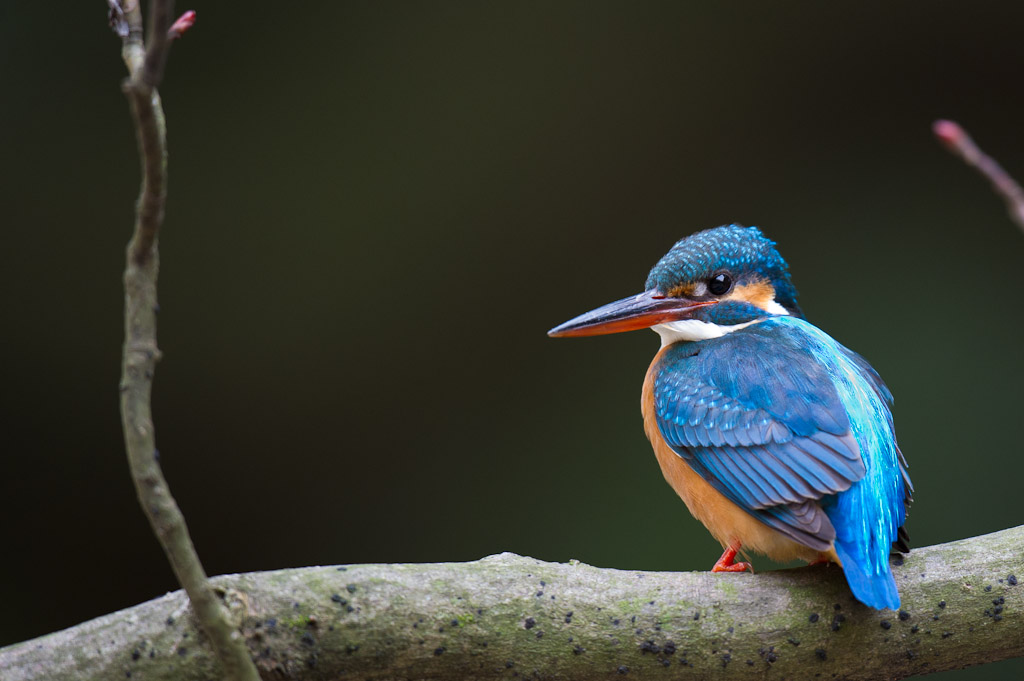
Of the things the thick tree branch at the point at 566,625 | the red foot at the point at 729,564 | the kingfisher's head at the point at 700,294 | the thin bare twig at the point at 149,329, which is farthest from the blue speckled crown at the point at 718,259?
the thin bare twig at the point at 149,329

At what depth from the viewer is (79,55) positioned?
9.55 ft

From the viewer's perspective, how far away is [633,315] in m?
1.88

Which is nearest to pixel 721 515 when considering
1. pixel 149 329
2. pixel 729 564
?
pixel 729 564

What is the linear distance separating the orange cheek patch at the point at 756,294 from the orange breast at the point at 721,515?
0.87 ft

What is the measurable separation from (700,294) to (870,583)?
0.73m

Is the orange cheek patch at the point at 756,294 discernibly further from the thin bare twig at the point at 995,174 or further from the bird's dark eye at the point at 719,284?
the thin bare twig at the point at 995,174

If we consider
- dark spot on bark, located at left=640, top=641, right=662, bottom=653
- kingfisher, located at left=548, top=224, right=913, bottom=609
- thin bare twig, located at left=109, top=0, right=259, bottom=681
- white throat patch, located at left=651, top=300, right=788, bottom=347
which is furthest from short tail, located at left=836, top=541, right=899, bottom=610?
thin bare twig, located at left=109, top=0, right=259, bottom=681

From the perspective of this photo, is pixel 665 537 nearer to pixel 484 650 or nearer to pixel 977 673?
pixel 977 673

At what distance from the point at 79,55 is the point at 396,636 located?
2322 millimetres

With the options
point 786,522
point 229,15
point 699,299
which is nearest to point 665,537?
point 699,299

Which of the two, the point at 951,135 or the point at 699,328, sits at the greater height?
the point at 951,135

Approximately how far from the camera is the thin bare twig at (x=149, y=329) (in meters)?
0.75

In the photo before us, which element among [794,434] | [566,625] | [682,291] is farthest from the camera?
[682,291]

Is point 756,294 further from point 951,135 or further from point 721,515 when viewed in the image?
point 951,135
